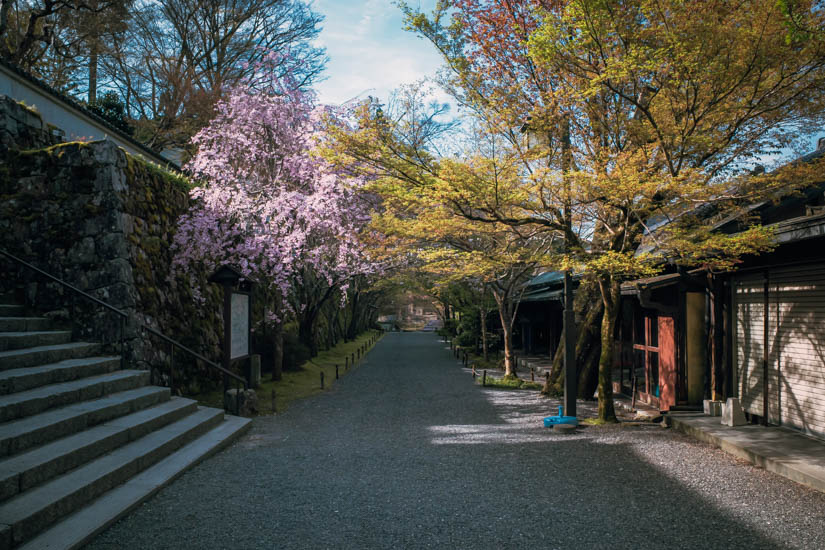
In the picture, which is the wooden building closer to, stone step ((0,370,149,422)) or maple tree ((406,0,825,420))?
maple tree ((406,0,825,420))

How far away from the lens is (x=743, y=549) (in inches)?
185

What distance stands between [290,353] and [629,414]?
11413mm

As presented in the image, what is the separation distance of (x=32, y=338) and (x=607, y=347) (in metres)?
10.1

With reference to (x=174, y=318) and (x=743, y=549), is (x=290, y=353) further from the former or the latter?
(x=743, y=549)

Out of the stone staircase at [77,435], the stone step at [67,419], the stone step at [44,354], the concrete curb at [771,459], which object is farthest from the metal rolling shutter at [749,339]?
the stone step at [44,354]

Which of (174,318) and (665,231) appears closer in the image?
(665,231)

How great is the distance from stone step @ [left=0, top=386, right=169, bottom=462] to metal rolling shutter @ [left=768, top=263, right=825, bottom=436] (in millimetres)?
10358

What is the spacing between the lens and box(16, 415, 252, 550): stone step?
14.9 feet

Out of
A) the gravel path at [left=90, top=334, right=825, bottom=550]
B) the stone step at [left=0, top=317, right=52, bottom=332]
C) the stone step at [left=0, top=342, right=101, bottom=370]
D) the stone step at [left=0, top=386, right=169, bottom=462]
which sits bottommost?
the gravel path at [left=90, top=334, right=825, bottom=550]

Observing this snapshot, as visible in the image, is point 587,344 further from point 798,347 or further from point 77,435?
point 77,435

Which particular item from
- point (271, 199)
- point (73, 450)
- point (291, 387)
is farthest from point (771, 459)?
point (271, 199)

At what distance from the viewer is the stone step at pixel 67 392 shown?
6.15m

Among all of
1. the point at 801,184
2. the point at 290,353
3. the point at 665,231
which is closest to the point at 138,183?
the point at 290,353

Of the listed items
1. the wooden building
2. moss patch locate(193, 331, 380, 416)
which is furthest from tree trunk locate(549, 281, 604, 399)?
moss patch locate(193, 331, 380, 416)
